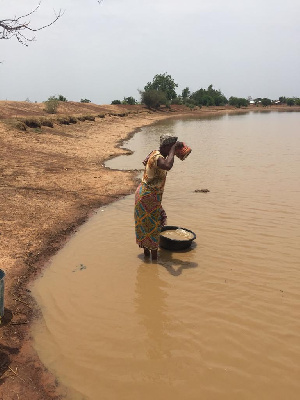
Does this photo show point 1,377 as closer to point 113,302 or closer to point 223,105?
point 113,302

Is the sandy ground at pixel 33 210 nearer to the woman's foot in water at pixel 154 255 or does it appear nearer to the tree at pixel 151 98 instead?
the woman's foot in water at pixel 154 255

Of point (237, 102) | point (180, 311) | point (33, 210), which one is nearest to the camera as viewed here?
point (180, 311)

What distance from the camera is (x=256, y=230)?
577cm

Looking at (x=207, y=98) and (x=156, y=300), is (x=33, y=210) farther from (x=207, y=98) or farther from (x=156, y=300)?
(x=207, y=98)

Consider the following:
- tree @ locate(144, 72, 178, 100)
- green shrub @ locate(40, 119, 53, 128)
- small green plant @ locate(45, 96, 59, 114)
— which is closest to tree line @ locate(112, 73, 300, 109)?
tree @ locate(144, 72, 178, 100)

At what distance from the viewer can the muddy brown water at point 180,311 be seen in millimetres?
2760

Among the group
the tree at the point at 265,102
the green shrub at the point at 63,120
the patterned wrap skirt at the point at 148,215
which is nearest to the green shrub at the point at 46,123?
the green shrub at the point at 63,120

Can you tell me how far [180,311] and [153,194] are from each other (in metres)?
1.46

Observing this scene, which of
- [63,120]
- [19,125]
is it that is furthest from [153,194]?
[63,120]

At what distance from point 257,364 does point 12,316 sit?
2.42m

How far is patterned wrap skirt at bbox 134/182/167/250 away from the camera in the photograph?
14.2ft

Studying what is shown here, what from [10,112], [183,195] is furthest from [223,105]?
[183,195]

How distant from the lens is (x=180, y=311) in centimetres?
364

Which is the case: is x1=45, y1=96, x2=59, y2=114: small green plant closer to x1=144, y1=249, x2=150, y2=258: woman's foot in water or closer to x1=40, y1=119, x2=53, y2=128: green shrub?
x1=40, y1=119, x2=53, y2=128: green shrub
